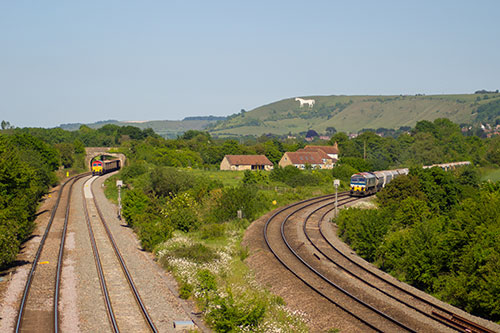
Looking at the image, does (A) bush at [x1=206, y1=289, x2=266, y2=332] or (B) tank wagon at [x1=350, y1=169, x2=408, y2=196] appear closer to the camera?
(A) bush at [x1=206, y1=289, x2=266, y2=332]

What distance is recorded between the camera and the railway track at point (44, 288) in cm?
1801

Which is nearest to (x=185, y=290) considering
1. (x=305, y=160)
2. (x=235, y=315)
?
(x=235, y=315)

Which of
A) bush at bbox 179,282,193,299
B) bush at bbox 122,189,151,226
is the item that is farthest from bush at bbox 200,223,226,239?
bush at bbox 179,282,193,299

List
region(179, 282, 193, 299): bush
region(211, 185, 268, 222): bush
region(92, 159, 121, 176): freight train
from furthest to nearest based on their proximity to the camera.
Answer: region(92, 159, 121, 176): freight train < region(211, 185, 268, 222): bush < region(179, 282, 193, 299): bush

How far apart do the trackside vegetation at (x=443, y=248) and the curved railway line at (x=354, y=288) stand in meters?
1.38

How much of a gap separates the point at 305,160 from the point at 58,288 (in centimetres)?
9113

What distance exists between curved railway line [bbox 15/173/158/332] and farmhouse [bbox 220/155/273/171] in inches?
2684

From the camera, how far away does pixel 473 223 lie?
24297 mm

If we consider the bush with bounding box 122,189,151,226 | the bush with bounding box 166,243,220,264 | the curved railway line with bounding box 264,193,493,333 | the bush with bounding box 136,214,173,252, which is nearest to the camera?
the curved railway line with bounding box 264,193,493,333

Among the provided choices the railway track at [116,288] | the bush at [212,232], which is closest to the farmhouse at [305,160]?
the bush at [212,232]

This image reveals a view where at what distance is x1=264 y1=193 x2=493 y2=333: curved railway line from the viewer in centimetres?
1777

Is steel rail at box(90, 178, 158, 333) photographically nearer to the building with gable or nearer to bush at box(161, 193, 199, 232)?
bush at box(161, 193, 199, 232)

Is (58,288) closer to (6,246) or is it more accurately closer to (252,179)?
(6,246)

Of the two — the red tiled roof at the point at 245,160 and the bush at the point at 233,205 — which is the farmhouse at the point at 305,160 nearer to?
the red tiled roof at the point at 245,160
